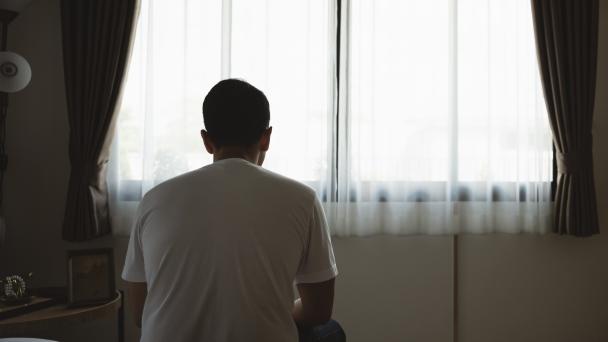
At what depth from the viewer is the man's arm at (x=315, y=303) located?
118 centimetres

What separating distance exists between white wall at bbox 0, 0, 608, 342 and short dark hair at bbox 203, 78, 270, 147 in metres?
1.56

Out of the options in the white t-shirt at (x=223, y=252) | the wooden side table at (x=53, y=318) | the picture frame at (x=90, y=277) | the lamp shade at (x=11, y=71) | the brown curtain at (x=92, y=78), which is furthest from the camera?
the brown curtain at (x=92, y=78)

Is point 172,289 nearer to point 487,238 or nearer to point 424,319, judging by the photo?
point 424,319

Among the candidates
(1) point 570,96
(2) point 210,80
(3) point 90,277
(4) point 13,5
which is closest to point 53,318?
(3) point 90,277

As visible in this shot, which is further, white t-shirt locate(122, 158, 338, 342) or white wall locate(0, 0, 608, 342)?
white wall locate(0, 0, 608, 342)

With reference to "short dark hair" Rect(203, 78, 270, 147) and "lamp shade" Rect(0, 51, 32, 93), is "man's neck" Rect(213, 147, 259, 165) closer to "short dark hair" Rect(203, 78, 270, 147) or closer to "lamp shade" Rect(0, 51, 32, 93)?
"short dark hair" Rect(203, 78, 270, 147)

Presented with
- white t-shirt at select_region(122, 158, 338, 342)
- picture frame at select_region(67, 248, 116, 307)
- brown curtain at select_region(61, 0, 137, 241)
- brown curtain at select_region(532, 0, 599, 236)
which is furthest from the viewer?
brown curtain at select_region(532, 0, 599, 236)

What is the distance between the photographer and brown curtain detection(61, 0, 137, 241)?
92.6 inches

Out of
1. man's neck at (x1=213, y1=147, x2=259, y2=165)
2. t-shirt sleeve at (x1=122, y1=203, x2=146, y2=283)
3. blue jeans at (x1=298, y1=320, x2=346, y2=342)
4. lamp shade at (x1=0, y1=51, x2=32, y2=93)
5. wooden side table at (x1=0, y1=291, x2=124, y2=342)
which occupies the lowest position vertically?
wooden side table at (x1=0, y1=291, x2=124, y2=342)

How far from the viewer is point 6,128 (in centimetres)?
245

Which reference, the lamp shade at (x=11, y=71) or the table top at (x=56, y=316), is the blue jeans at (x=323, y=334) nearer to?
the table top at (x=56, y=316)

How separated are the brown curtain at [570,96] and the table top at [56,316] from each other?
224cm

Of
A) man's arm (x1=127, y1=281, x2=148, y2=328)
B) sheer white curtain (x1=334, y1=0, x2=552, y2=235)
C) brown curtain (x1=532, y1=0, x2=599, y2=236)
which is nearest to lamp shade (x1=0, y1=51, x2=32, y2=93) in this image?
man's arm (x1=127, y1=281, x2=148, y2=328)

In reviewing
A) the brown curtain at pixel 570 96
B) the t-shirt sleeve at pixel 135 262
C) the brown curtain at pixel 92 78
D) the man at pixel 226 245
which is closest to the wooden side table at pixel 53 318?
the brown curtain at pixel 92 78
